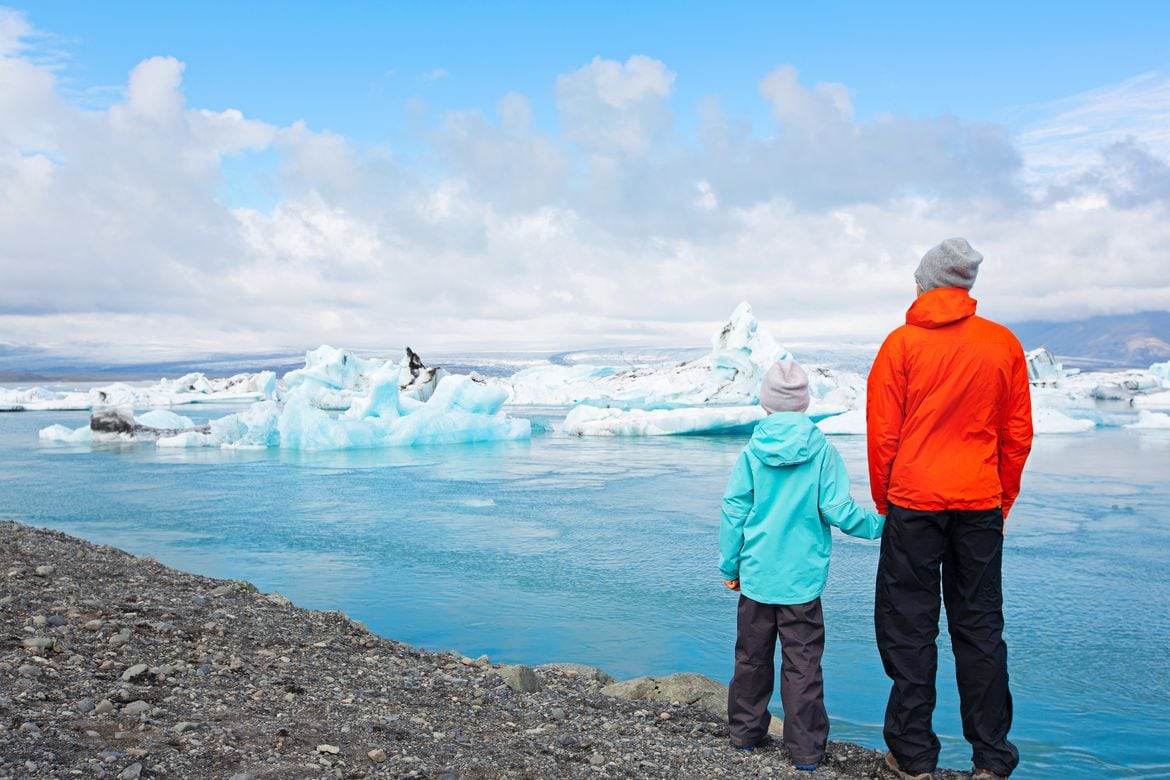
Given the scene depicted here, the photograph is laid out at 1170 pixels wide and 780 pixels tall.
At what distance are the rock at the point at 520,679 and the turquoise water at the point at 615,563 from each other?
129cm

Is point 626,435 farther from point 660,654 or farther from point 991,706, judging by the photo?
point 991,706

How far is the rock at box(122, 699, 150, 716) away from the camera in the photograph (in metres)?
2.64

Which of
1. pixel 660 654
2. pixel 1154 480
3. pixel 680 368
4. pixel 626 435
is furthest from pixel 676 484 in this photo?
pixel 680 368

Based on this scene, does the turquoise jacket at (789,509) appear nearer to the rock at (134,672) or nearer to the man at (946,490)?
the man at (946,490)

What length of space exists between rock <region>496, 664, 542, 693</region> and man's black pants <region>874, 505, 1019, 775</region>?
1.50 metres

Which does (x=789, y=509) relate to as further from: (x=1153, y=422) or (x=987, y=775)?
(x=1153, y=422)

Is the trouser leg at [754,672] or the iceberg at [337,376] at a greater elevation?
the iceberg at [337,376]

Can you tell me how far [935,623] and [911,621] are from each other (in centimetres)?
12

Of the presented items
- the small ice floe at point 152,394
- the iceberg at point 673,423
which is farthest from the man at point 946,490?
the small ice floe at point 152,394

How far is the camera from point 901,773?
9.27 feet

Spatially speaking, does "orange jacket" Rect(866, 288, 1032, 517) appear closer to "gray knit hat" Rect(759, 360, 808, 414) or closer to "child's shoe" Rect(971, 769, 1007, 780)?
"gray knit hat" Rect(759, 360, 808, 414)

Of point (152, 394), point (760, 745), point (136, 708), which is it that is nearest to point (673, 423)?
point (760, 745)

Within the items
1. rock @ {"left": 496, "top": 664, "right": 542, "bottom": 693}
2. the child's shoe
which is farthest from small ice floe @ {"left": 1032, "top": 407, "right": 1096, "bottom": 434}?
the child's shoe

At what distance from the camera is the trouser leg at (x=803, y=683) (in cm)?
288
